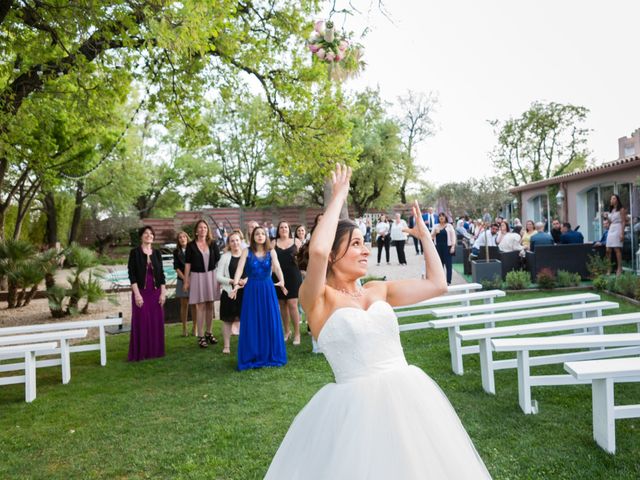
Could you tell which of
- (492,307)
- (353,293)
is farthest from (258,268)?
(353,293)

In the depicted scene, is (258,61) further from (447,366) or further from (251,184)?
(251,184)

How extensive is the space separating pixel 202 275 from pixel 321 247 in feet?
21.9

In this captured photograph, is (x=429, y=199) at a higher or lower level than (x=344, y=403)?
higher

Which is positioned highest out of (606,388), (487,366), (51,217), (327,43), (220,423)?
(327,43)

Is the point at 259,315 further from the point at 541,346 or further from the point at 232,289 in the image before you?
the point at 541,346

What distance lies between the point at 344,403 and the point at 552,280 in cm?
1107

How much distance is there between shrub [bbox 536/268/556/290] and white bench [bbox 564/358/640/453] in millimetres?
8486

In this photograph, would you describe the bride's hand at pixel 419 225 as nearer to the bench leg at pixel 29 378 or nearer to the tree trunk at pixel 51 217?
the bench leg at pixel 29 378

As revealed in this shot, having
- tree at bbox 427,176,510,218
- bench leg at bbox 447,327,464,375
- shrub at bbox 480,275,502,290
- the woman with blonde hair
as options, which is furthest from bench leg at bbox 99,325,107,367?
tree at bbox 427,176,510,218

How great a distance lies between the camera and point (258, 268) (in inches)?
288

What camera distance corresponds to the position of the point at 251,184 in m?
40.8

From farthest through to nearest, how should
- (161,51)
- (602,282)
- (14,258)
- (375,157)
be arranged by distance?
(375,157), (14,258), (602,282), (161,51)

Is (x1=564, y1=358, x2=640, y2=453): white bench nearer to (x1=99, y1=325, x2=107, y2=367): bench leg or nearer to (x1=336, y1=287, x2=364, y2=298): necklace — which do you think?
(x1=336, y1=287, x2=364, y2=298): necklace

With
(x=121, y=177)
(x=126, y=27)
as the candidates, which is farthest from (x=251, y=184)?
(x=126, y=27)
